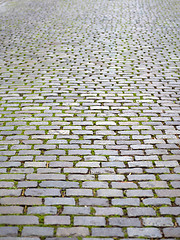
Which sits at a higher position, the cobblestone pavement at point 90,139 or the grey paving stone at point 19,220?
the grey paving stone at point 19,220

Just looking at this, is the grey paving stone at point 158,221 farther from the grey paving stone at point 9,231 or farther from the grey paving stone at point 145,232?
the grey paving stone at point 9,231

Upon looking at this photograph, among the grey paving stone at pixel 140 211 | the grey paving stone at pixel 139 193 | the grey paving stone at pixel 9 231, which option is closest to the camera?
the grey paving stone at pixel 9 231

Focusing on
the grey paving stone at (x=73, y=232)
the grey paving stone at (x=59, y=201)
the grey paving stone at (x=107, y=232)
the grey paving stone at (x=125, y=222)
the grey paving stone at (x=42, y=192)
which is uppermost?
the grey paving stone at (x=73, y=232)

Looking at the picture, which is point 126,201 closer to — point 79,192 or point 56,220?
point 79,192

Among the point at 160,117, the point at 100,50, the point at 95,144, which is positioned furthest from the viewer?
the point at 100,50

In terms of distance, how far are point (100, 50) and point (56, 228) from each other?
268 inches

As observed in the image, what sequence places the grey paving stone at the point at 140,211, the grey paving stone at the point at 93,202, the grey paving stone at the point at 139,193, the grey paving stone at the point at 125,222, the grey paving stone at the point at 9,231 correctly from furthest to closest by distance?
1. the grey paving stone at the point at 139,193
2. the grey paving stone at the point at 93,202
3. the grey paving stone at the point at 140,211
4. the grey paving stone at the point at 125,222
5. the grey paving stone at the point at 9,231

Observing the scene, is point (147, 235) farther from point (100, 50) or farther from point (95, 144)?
point (100, 50)

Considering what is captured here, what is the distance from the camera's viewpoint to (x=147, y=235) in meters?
2.91

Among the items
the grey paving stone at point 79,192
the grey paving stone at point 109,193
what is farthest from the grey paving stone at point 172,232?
the grey paving stone at point 79,192

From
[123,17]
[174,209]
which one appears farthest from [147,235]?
[123,17]

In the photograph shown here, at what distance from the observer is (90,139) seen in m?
4.52

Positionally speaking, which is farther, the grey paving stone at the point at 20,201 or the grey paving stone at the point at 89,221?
the grey paving stone at the point at 20,201

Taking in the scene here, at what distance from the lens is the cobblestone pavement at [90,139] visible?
3.09 meters
